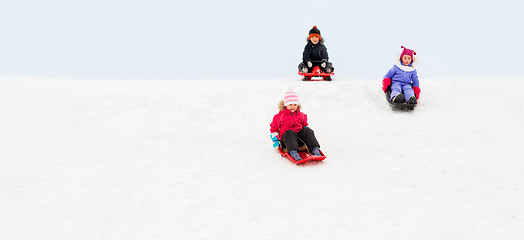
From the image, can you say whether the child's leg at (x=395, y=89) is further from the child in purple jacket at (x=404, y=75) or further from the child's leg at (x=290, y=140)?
the child's leg at (x=290, y=140)

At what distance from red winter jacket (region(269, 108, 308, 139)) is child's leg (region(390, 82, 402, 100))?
2.17m

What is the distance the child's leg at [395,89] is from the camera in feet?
25.1

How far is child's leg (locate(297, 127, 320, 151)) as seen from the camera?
6.18 m

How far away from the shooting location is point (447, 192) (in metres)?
5.21

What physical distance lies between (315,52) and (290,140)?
15.7 feet

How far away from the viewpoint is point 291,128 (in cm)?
636

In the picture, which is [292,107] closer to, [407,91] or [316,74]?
[407,91]

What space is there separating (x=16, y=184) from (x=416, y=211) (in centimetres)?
499

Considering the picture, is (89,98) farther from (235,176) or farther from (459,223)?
(459,223)

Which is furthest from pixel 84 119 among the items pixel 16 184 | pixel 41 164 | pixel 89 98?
pixel 16 184

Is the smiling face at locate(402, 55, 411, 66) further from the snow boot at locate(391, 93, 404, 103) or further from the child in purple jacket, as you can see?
the snow boot at locate(391, 93, 404, 103)

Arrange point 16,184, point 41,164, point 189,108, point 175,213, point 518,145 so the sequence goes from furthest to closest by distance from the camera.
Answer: point 189,108 < point 518,145 < point 41,164 < point 16,184 < point 175,213

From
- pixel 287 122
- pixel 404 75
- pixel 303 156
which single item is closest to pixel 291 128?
pixel 287 122

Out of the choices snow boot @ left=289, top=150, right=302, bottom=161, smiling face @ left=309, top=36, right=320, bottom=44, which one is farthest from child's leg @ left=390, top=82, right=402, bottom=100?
smiling face @ left=309, top=36, right=320, bottom=44
